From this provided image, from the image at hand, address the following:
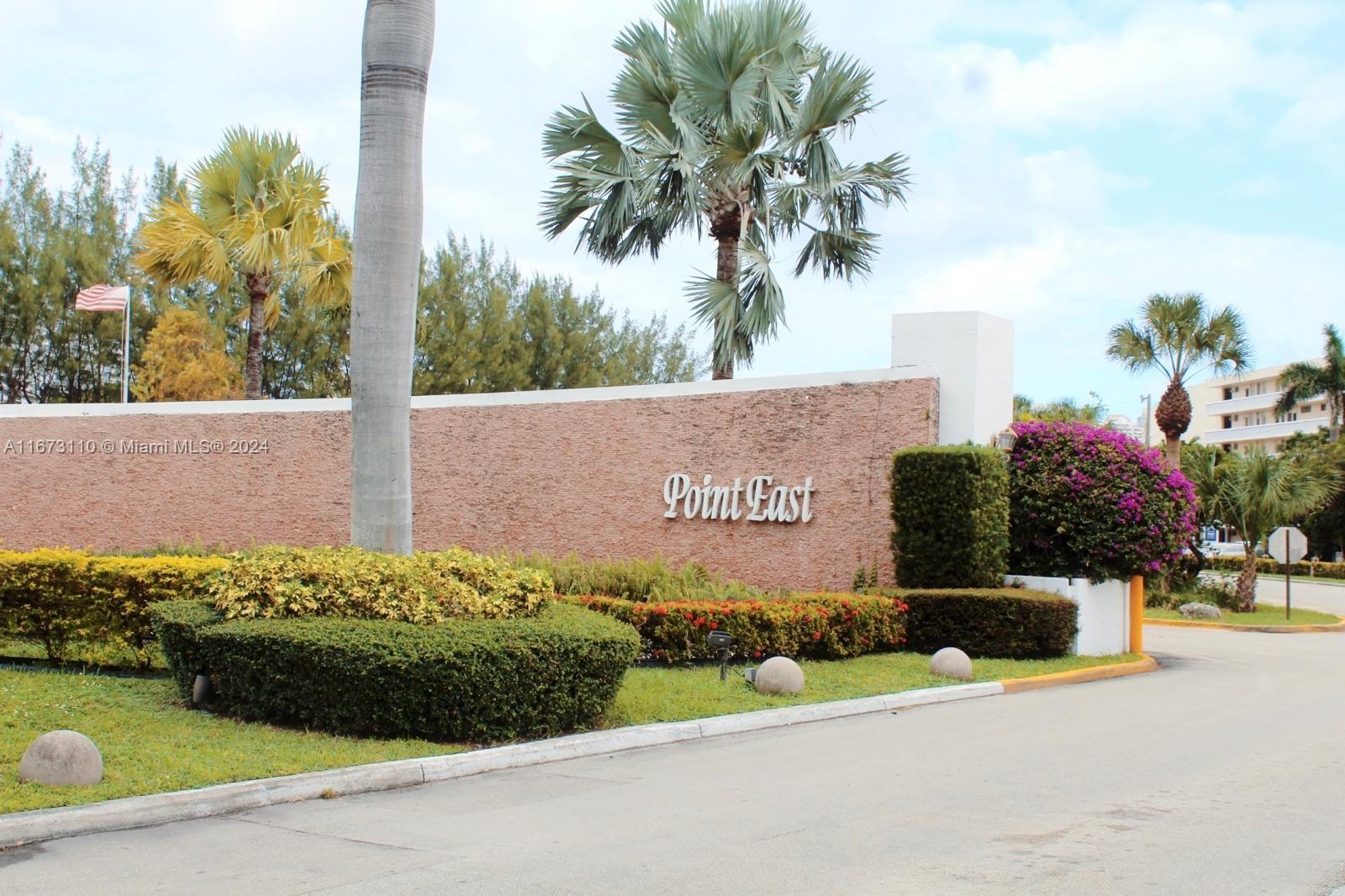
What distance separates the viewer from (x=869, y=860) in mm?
6199

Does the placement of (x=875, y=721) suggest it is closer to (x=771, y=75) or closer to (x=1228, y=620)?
(x=771, y=75)

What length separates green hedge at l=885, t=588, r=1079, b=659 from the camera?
15.7 meters

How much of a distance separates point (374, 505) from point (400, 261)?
231cm

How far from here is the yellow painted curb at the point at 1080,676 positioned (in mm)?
13930

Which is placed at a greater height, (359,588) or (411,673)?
(359,588)

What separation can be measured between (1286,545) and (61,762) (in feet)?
97.2

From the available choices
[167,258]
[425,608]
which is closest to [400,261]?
[425,608]

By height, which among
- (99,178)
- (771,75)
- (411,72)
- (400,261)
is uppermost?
(99,178)

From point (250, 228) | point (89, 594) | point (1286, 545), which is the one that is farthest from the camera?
point (1286, 545)

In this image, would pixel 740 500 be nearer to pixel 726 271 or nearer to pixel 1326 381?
pixel 726 271

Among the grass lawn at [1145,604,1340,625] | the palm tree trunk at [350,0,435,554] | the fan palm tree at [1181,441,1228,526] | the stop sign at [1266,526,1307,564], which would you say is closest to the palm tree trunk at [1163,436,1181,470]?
the fan palm tree at [1181,441,1228,526]

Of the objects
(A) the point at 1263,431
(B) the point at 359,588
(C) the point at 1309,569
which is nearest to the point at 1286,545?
(B) the point at 359,588

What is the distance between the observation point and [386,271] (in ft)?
37.3

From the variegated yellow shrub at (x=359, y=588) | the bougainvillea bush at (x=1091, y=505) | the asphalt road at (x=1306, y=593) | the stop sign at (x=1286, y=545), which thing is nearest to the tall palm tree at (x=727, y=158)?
the bougainvillea bush at (x=1091, y=505)
